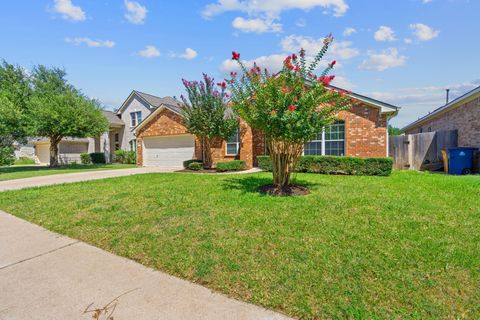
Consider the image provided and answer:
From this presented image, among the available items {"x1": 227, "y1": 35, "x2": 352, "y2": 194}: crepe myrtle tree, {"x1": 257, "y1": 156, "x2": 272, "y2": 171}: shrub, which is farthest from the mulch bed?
{"x1": 257, "y1": 156, "x2": 272, "y2": 171}: shrub

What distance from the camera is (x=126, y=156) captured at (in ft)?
77.0

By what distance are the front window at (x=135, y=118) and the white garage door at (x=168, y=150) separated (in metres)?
6.78

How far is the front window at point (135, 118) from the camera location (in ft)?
81.1

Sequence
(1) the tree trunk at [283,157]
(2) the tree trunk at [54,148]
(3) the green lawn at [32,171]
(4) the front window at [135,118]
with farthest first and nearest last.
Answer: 1. (4) the front window at [135,118]
2. (2) the tree trunk at [54,148]
3. (3) the green lawn at [32,171]
4. (1) the tree trunk at [283,157]

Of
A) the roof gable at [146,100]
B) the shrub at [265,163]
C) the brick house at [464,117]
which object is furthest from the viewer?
the roof gable at [146,100]

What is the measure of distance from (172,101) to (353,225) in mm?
25275

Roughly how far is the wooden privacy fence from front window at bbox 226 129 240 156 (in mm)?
8506

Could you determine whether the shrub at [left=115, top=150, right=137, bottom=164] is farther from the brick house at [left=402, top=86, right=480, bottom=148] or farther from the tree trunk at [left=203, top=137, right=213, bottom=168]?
the brick house at [left=402, top=86, right=480, bottom=148]

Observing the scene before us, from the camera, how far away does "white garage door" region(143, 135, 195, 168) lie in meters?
17.0

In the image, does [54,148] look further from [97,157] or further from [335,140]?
[335,140]

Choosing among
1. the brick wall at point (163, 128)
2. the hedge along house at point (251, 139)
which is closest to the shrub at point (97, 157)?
the hedge along house at point (251, 139)

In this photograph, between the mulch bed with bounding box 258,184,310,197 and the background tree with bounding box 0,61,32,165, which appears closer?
the mulch bed with bounding box 258,184,310,197

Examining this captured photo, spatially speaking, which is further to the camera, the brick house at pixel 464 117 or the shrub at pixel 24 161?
the shrub at pixel 24 161

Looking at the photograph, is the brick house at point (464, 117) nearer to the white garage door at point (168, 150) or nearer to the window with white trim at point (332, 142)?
the window with white trim at point (332, 142)
